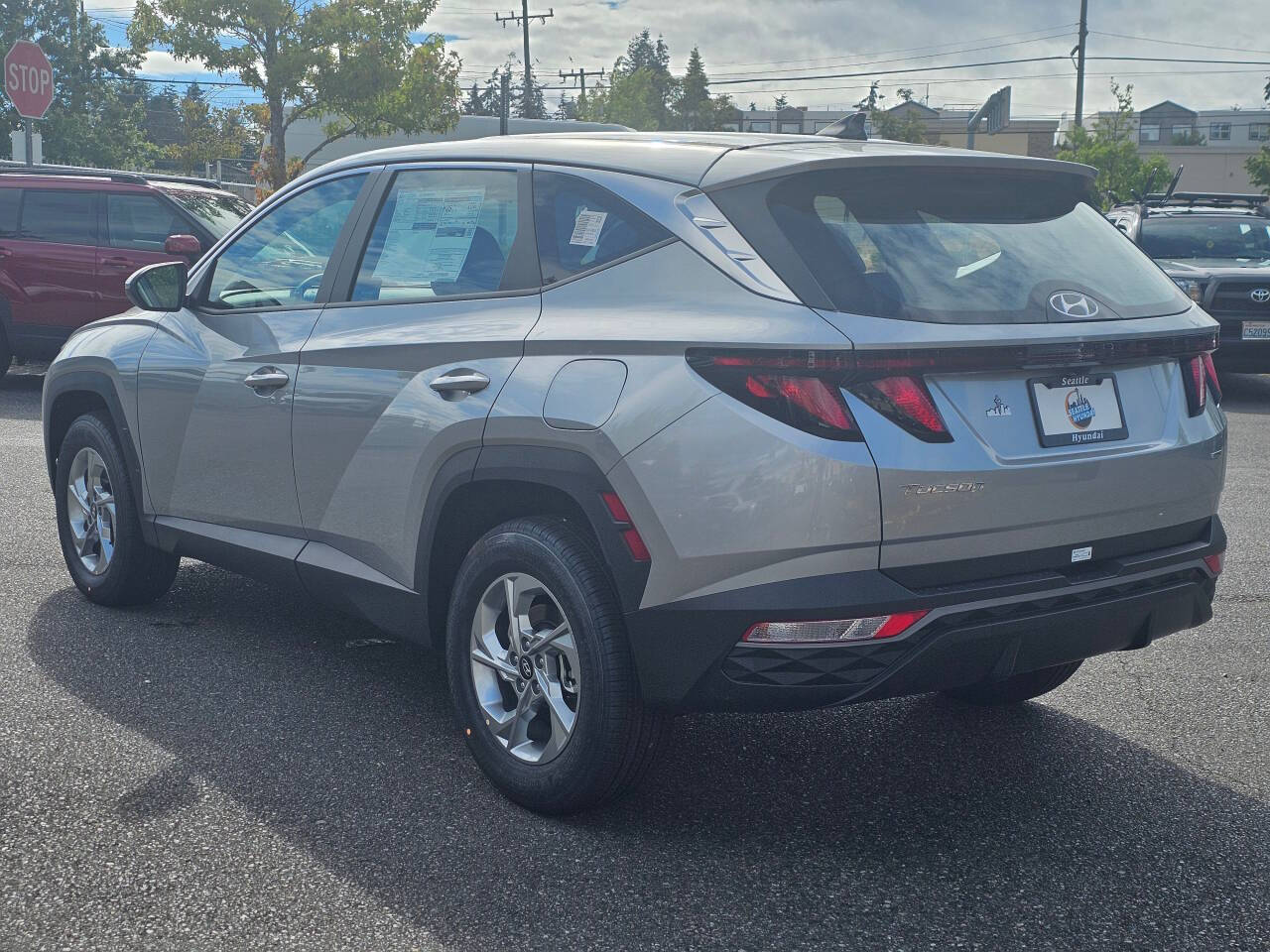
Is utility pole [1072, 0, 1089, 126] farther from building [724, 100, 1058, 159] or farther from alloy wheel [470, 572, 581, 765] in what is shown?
alloy wheel [470, 572, 581, 765]

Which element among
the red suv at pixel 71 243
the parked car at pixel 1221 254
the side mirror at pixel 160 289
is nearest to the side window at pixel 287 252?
the side mirror at pixel 160 289

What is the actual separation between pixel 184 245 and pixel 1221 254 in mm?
10018

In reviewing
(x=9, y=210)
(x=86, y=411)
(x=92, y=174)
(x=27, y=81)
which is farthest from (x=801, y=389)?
(x=27, y=81)

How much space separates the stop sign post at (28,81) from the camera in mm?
15836

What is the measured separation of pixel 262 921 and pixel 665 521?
4.15 ft

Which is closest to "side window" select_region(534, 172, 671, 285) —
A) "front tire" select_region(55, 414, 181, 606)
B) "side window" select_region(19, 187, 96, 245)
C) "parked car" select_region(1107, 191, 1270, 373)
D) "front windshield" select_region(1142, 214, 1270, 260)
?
"front tire" select_region(55, 414, 181, 606)

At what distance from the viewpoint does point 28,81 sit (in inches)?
627

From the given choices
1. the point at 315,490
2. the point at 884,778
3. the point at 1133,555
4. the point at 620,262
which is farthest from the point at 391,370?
the point at 1133,555

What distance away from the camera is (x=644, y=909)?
10.5 feet

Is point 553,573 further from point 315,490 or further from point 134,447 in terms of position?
point 134,447

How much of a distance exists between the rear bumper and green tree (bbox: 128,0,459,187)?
29.3 meters

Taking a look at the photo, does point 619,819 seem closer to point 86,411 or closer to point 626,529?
point 626,529

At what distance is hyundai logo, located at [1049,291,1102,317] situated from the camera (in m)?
3.46

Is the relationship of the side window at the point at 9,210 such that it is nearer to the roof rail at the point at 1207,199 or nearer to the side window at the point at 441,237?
the side window at the point at 441,237
